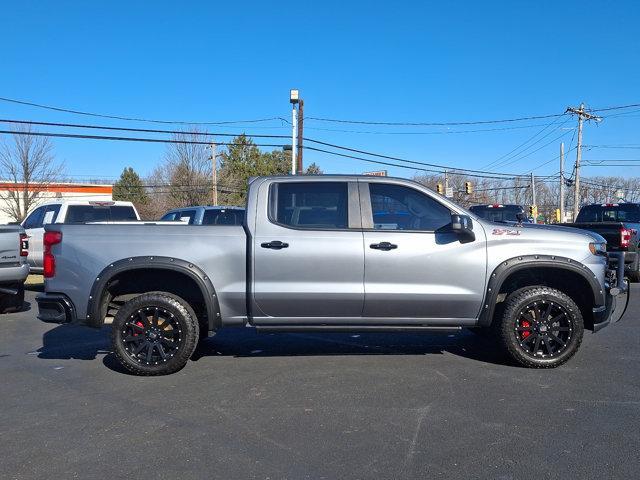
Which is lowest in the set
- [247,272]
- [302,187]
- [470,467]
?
[470,467]

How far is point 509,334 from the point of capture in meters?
5.56

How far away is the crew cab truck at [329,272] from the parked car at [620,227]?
8.33 feet

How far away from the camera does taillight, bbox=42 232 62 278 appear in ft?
17.9

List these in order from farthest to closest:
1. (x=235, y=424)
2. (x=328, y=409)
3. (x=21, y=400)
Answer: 1. (x=21, y=400)
2. (x=328, y=409)
3. (x=235, y=424)

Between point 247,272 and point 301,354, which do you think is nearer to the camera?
point 247,272

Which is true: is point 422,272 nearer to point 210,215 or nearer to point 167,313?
point 167,313

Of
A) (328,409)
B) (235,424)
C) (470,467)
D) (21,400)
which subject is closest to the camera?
(470,467)

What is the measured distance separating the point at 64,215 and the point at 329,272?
8.77 metres

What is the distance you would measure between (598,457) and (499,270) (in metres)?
2.10

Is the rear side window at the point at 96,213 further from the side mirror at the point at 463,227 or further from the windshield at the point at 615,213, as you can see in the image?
the windshield at the point at 615,213

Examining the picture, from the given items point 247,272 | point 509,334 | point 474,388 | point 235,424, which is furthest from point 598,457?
point 247,272

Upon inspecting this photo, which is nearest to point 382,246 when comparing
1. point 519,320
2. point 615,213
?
point 519,320

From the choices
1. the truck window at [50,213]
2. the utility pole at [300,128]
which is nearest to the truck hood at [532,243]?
the truck window at [50,213]

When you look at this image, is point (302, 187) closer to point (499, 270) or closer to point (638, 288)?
point (499, 270)
